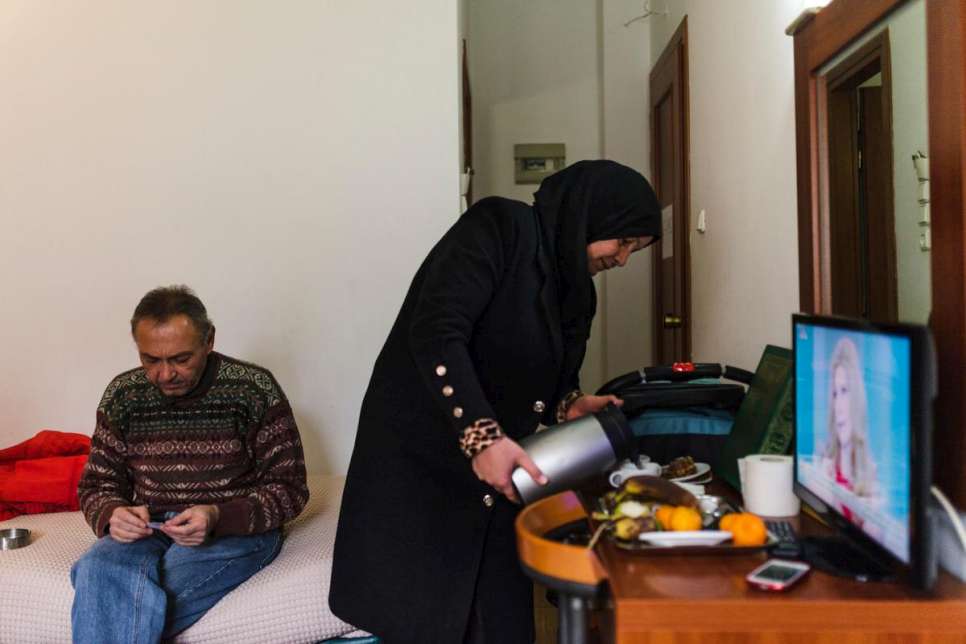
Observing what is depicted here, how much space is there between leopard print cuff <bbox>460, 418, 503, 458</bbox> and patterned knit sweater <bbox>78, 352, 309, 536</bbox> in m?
0.81

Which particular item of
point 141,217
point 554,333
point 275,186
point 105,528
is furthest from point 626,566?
point 141,217

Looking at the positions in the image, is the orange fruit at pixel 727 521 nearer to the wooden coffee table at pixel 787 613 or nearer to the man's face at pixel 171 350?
the wooden coffee table at pixel 787 613

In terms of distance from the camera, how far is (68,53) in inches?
108

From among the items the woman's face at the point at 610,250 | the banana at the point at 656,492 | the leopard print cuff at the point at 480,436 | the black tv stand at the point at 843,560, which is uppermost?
the woman's face at the point at 610,250

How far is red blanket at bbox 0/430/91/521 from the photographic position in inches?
94.2

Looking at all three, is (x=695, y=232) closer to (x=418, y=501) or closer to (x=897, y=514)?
(x=418, y=501)

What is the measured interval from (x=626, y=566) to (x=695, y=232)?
2.06 m

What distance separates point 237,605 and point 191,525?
0.71ft

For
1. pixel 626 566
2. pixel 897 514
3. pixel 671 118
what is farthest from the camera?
pixel 671 118

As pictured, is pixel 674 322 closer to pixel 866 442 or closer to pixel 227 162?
pixel 227 162

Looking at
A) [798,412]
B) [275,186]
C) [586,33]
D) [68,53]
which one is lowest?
[798,412]

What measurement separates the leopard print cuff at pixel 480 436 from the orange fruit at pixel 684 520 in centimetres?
28

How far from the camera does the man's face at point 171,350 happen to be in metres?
1.86

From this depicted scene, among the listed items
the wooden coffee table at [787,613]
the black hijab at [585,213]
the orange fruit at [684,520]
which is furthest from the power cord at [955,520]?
the black hijab at [585,213]
